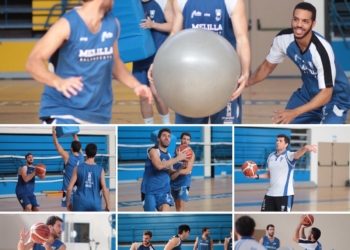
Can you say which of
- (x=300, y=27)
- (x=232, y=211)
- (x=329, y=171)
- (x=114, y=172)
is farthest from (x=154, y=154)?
(x=300, y=27)

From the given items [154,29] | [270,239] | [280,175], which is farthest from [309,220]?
[154,29]

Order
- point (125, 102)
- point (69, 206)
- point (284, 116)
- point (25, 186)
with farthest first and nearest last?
point (125, 102) → point (284, 116) → point (69, 206) → point (25, 186)

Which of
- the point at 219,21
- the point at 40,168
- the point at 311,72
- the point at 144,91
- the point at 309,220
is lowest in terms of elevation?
the point at 309,220

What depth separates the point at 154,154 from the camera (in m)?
3.91

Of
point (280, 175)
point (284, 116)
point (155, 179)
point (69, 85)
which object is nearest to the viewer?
point (69, 85)

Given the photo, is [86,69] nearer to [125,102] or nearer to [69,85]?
[69,85]

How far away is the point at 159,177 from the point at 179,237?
→ 19.8 inches

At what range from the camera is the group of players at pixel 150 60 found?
11.4 feet

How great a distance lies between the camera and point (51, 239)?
3.72 meters

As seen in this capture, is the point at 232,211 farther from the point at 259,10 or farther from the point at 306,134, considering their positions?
the point at 259,10

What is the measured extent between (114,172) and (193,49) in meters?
0.89

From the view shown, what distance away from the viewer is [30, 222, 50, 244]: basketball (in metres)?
A: 3.70

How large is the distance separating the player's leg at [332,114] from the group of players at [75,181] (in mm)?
2037

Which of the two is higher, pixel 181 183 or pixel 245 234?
pixel 181 183
